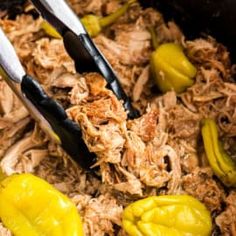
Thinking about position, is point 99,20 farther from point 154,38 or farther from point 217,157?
point 217,157

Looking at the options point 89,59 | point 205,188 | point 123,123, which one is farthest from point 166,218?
point 89,59

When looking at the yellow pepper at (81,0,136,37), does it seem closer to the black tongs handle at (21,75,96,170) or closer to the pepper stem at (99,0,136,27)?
the pepper stem at (99,0,136,27)

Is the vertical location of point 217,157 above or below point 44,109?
below

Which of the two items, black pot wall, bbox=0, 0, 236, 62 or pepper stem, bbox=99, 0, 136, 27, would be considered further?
pepper stem, bbox=99, 0, 136, 27

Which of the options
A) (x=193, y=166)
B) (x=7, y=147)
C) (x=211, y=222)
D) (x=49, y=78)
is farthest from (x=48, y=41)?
(x=211, y=222)

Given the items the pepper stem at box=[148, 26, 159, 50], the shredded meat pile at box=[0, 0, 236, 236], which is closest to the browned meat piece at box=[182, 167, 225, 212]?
the shredded meat pile at box=[0, 0, 236, 236]

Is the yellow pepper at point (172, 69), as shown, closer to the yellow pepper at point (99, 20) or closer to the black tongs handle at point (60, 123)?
the yellow pepper at point (99, 20)
